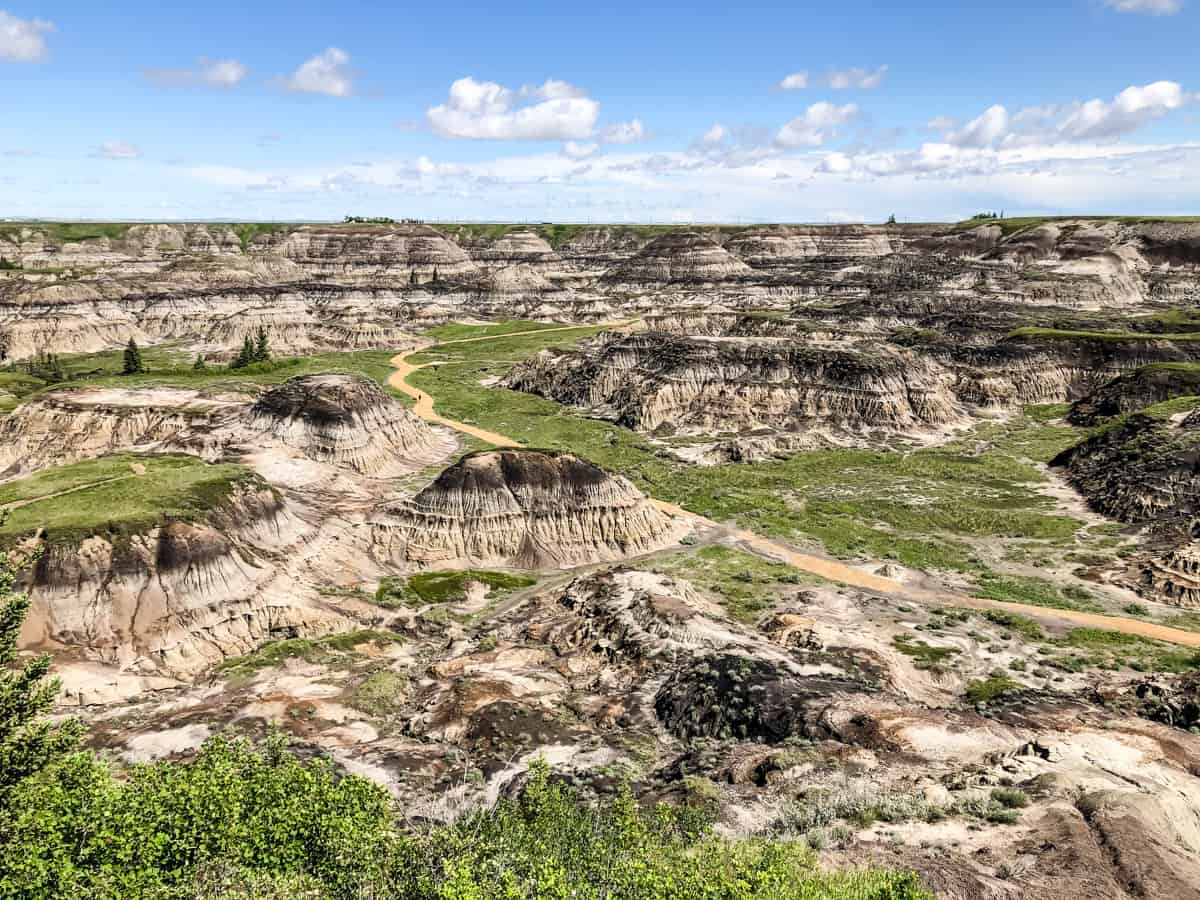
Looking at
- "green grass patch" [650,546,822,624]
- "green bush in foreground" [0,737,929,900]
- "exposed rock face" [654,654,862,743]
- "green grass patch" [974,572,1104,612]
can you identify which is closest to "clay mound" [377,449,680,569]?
"green grass patch" [650,546,822,624]

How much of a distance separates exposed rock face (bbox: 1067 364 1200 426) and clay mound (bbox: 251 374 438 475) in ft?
269

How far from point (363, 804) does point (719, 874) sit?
31.2ft

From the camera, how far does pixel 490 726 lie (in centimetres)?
3103

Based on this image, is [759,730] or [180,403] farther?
[180,403]

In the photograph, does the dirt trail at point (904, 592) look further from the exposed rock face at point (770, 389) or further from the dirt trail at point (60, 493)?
the dirt trail at point (60, 493)

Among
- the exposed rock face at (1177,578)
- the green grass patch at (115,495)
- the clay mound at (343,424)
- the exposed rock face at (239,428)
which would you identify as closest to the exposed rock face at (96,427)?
the exposed rock face at (239,428)

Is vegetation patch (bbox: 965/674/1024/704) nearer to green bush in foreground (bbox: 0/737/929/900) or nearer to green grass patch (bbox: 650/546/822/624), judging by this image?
green grass patch (bbox: 650/546/822/624)

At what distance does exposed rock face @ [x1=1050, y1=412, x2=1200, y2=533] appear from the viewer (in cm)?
5900

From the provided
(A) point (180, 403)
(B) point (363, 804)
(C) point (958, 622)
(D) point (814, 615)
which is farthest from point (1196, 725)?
(A) point (180, 403)

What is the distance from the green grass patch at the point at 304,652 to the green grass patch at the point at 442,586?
5342mm

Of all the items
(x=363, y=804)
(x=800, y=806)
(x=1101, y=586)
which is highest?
(x=363, y=804)

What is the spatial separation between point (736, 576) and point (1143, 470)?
40.5 m

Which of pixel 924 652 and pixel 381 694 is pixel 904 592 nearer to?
pixel 924 652

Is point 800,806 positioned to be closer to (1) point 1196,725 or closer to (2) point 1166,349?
(1) point 1196,725
